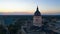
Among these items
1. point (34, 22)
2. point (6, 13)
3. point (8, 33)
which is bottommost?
point (8, 33)

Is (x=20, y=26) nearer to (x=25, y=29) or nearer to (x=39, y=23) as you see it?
(x=25, y=29)

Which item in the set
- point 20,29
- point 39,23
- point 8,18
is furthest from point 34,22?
point 8,18

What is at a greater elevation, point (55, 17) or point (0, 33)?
point (55, 17)

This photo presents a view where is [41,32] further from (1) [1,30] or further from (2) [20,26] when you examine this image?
(1) [1,30]

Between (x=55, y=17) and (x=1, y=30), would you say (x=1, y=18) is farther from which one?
(x=55, y=17)

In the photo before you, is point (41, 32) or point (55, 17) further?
point (41, 32)

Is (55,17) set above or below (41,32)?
above

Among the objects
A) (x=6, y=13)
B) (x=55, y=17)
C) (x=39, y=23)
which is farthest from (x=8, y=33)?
(x=55, y=17)

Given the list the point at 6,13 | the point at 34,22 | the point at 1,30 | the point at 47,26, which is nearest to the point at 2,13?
the point at 6,13
